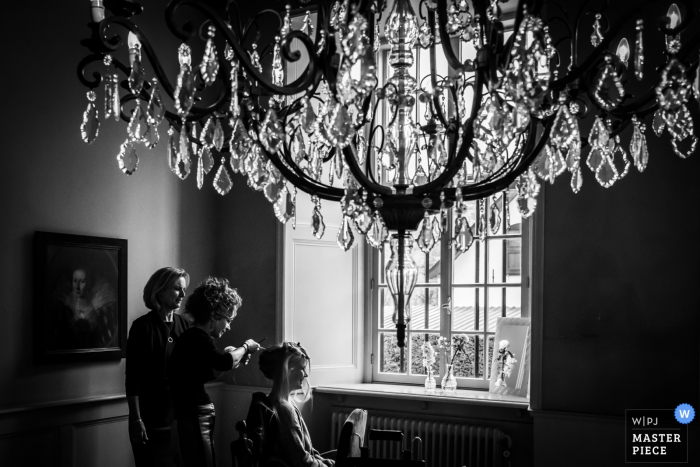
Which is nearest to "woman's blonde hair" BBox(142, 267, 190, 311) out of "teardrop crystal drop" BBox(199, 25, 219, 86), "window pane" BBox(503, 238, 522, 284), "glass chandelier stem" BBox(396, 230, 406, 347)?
"window pane" BBox(503, 238, 522, 284)

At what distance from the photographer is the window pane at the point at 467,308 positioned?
475cm

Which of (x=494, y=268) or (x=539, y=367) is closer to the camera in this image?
(x=539, y=367)

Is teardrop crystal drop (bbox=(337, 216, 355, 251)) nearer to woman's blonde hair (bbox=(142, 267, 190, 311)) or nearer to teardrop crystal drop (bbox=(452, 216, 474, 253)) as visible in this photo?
teardrop crystal drop (bbox=(452, 216, 474, 253))

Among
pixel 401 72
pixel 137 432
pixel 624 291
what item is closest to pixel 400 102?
pixel 401 72

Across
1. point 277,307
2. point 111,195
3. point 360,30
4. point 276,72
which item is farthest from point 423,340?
point 360,30

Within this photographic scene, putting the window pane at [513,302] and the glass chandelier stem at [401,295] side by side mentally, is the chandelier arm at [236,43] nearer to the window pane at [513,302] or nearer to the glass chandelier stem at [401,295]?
the glass chandelier stem at [401,295]

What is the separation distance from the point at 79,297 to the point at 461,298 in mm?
2440

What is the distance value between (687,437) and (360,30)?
9.60ft

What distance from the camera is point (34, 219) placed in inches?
146

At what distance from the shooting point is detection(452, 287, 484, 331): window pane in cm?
475

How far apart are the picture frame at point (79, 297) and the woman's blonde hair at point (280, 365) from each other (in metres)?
1.19

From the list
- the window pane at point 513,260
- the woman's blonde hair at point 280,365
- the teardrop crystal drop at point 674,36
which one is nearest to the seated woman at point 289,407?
the woman's blonde hair at point 280,365

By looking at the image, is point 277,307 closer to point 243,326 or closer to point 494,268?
point 243,326

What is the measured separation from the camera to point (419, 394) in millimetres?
4422
